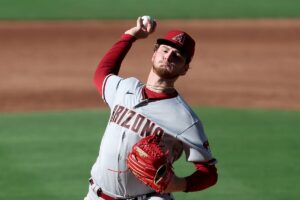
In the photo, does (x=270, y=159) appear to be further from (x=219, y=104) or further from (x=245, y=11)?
(x=245, y=11)

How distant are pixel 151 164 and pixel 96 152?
498cm

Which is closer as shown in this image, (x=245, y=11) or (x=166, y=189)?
(x=166, y=189)

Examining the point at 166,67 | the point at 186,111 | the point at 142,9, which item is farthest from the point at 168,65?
the point at 142,9

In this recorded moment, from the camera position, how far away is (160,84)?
564 cm

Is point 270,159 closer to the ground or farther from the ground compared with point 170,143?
closer to the ground

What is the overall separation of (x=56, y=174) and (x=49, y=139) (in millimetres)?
1453

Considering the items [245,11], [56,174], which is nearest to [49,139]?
[56,174]

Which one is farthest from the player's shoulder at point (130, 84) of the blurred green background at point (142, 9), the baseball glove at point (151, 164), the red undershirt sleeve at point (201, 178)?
the blurred green background at point (142, 9)

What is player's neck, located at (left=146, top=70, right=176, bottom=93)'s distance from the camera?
5.62m

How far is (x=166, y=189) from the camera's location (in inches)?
209

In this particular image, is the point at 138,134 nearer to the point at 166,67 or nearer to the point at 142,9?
the point at 166,67

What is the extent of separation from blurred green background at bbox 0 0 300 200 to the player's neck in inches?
125

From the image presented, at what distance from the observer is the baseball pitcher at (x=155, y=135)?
5.38m

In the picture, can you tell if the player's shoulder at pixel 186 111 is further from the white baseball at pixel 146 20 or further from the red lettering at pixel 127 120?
the white baseball at pixel 146 20
